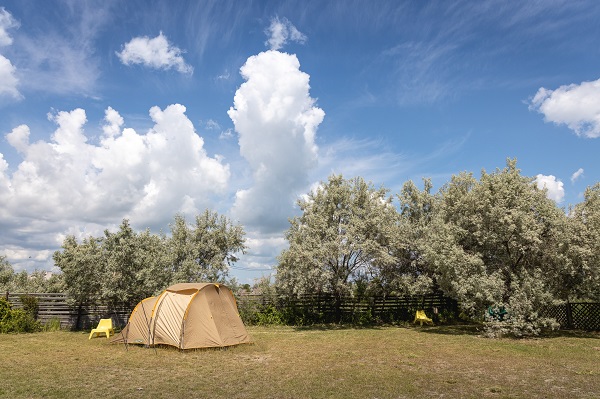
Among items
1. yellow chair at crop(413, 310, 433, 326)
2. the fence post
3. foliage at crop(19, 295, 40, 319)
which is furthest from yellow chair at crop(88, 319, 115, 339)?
the fence post

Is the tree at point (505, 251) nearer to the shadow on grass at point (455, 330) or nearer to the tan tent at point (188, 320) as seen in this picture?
the shadow on grass at point (455, 330)

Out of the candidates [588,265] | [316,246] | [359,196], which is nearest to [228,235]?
[316,246]

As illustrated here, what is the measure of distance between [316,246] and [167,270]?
8.77 meters

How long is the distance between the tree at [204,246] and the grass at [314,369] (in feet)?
25.5

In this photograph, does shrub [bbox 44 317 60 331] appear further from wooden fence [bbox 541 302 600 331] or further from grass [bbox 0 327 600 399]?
wooden fence [bbox 541 302 600 331]

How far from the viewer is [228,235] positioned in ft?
85.8

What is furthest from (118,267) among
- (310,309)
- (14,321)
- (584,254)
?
(584,254)

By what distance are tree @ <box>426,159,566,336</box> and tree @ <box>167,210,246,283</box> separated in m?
12.6

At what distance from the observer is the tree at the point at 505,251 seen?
17094 millimetres

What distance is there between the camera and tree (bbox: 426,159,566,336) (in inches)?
673

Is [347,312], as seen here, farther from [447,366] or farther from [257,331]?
[447,366]

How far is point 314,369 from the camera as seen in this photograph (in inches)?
452

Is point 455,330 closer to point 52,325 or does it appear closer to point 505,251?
point 505,251

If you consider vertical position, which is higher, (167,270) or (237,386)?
(167,270)
